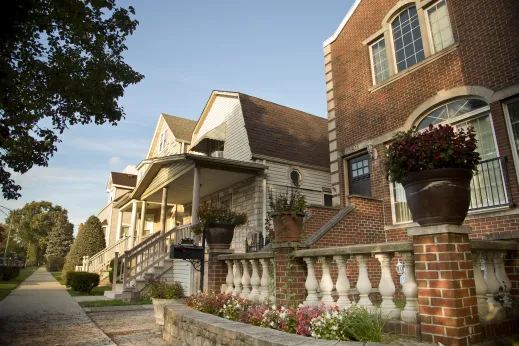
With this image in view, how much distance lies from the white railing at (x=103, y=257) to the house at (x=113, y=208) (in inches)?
247

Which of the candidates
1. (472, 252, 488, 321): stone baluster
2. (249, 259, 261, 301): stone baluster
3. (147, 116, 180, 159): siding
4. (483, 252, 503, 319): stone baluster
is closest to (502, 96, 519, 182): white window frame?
(483, 252, 503, 319): stone baluster

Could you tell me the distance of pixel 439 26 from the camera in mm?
8953

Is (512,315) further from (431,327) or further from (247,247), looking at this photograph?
(247,247)

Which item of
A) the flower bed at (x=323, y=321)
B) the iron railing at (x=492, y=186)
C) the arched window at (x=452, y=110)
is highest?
the arched window at (x=452, y=110)

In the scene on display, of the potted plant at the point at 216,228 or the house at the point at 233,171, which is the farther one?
the house at the point at 233,171

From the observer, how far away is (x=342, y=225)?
27.7 feet

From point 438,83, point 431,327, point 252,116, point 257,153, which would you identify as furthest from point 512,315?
point 252,116

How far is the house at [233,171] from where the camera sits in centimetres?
1320

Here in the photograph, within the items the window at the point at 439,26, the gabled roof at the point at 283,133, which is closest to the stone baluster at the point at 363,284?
the window at the point at 439,26

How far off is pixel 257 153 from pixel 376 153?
6.55 metres

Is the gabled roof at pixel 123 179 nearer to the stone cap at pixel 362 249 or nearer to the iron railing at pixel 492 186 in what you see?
the iron railing at pixel 492 186

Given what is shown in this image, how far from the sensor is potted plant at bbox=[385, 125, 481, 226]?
3072 millimetres

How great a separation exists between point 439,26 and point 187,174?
9.99 metres

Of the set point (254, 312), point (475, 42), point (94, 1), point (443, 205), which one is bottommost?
point (254, 312)
